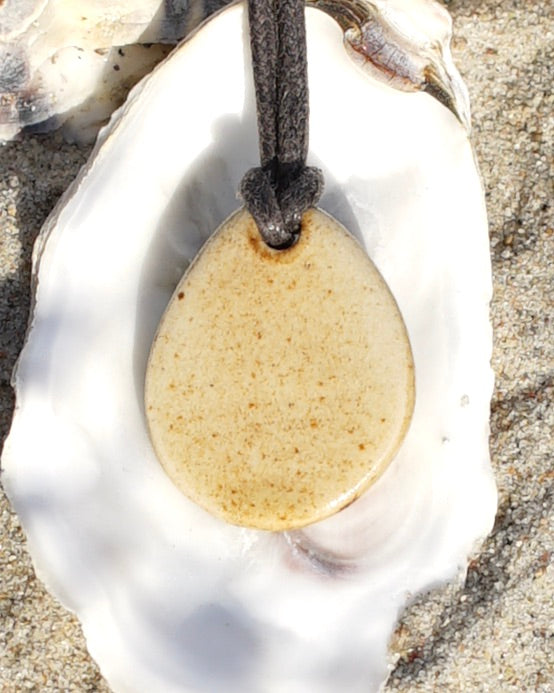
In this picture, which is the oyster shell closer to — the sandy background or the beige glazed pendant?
the sandy background

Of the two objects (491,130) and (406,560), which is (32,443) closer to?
(406,560)

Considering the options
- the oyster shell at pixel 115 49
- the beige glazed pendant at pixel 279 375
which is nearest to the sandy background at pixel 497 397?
the oyster shell at pixel 115 49

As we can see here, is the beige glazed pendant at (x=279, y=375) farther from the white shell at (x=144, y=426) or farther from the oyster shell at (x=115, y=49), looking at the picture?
the oyster shell at (x=115, y=49)

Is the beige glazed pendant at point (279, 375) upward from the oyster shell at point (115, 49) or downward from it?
downward

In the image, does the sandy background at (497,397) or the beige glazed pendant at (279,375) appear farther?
the sandy background at (497,397)

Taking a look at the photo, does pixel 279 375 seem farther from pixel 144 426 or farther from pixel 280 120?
pixel 280 120

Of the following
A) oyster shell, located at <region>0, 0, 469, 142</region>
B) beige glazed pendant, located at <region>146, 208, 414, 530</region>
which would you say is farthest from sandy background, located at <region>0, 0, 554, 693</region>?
beige glazed pendant, located at <region>146, 208, 414, 530</region>

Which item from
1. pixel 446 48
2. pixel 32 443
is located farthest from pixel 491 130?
pixel 32 443
